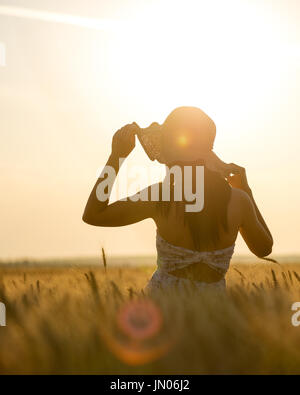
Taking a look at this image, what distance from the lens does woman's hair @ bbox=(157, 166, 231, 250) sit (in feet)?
8.29

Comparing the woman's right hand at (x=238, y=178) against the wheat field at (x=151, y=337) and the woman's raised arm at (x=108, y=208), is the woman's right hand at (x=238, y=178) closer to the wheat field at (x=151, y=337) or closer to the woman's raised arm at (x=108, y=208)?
the woman's raised arm at (x=108, y=208)

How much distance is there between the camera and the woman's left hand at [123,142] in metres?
2.60

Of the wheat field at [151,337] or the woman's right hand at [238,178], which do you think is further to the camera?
the woman's right hand at [238,178]

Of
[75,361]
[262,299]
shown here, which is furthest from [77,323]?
[262,299]

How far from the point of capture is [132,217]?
2.47 metres

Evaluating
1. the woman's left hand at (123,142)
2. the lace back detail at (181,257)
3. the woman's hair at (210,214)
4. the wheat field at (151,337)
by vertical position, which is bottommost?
the wheat field at (151,337)

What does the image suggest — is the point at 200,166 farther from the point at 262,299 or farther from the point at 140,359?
the point at 140,359

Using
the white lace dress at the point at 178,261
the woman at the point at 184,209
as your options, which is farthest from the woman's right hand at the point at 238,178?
the white lace dress at the point at 178,261

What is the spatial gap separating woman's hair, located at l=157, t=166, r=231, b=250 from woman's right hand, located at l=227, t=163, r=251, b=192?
0.52 feet

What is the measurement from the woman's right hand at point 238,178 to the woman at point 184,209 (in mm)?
50

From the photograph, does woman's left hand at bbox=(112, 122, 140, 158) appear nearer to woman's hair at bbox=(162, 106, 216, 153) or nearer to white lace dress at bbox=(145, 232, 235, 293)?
woman's hair at bbox=(162, 106, 216, 153)

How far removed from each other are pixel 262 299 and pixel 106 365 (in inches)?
27.2

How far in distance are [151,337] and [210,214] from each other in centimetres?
123

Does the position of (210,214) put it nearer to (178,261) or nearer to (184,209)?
(184,209)
